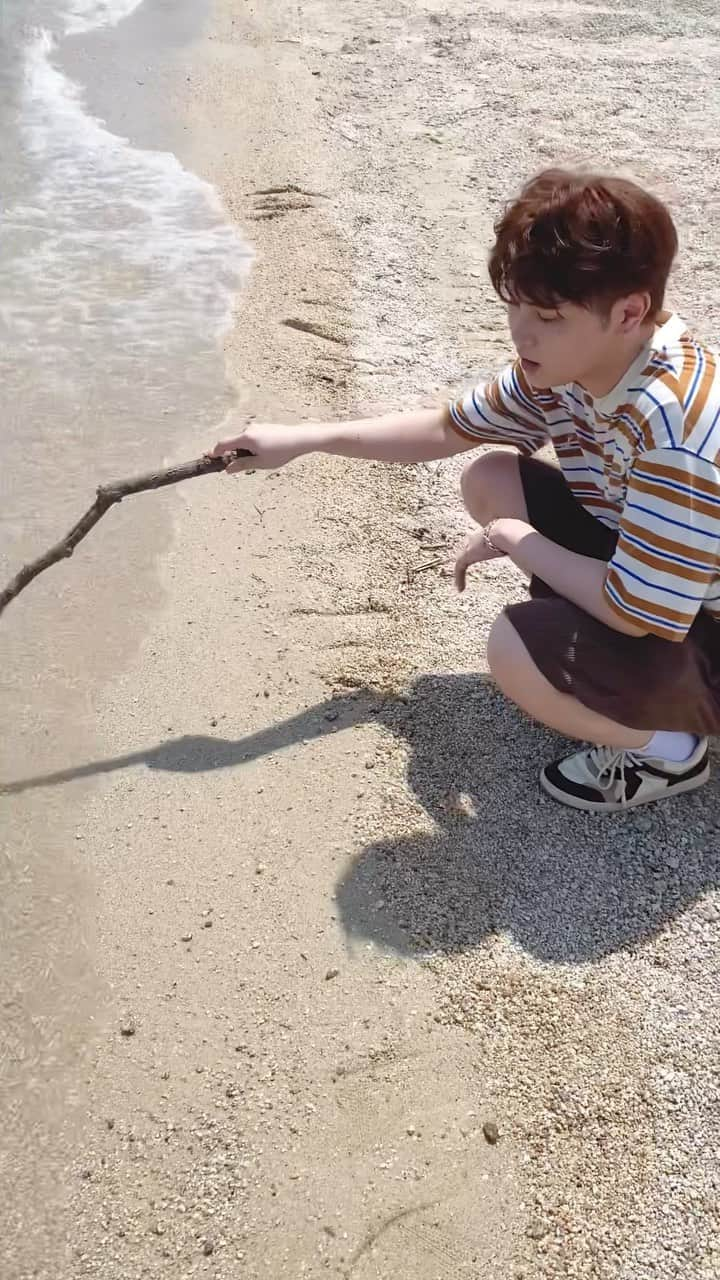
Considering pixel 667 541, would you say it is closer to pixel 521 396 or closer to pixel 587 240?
pixel 587 240

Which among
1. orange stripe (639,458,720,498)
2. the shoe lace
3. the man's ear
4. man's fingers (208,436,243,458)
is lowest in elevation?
the shoe lace

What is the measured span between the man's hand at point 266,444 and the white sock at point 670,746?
0.82 meters

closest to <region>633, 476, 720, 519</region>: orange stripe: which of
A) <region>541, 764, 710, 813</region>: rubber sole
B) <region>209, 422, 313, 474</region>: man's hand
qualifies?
<region>541, 764, 710, 813</region>: rubber sole

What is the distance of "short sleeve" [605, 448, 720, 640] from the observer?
150 centimetres

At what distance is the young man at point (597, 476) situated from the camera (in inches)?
59.1

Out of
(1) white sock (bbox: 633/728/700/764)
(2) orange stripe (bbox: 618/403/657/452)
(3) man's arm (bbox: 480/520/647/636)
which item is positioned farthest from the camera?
(1) white sock (bbox: 633/728/700/764)

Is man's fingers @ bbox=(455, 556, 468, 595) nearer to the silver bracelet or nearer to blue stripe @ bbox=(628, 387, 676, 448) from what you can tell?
the silver bracelet

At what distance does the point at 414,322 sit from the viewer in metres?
3.38

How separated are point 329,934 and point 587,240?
3.67ft

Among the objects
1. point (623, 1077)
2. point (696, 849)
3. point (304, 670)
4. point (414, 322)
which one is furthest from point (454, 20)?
point (623, 1077)

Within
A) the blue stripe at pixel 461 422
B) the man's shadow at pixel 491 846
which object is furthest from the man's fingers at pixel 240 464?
the man's shadow at pixel 491 846

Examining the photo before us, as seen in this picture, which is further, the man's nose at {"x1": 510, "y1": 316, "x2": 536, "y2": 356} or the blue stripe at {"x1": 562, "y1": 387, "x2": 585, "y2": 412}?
the blue stripe at {"x1": 562, "y1": 387, "x2": 585, "y2": 412}

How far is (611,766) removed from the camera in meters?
1.93

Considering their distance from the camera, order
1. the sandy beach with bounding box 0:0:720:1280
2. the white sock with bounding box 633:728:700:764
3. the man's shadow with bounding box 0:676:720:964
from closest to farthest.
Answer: the sandy beach with bounding box 0:0:720:1280
the man's shadow with bounding box 0:676:720:964
the white sock with bounding box 633:728:700:764
